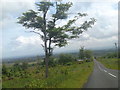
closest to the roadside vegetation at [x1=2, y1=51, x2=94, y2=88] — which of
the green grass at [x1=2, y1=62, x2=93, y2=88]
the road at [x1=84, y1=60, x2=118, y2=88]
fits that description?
the green grass at [x1=2, y1=62, x2=93, y2=88]

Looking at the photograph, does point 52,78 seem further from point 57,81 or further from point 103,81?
point 103,81

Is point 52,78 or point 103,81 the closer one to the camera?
point 103,81

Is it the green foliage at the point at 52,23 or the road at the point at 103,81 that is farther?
the green foliage at the point at 52,23

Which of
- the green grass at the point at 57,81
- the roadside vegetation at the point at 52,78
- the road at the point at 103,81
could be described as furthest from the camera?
the roadside vegetation at the point at 52,78

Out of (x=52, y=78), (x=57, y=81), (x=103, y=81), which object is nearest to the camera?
(x=103, y=81)

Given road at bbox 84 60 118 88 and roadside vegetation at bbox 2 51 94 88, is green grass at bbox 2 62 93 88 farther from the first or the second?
road at bbox 84 60 118 88

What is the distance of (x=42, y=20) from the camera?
28031mm

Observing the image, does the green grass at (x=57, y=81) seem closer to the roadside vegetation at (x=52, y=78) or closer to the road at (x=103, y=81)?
the roadside vegetation at (x=52, y=78)

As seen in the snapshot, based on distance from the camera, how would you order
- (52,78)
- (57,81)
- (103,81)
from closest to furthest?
(103,81) < (57,81) < (52,78)

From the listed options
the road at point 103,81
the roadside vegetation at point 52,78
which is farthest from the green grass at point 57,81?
the road at point 103,81

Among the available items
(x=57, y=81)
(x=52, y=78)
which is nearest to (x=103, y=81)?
(x=57, y=81)

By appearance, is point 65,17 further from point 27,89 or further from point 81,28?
point 27,89

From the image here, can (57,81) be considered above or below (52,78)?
above

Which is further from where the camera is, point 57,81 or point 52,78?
point 52,78
